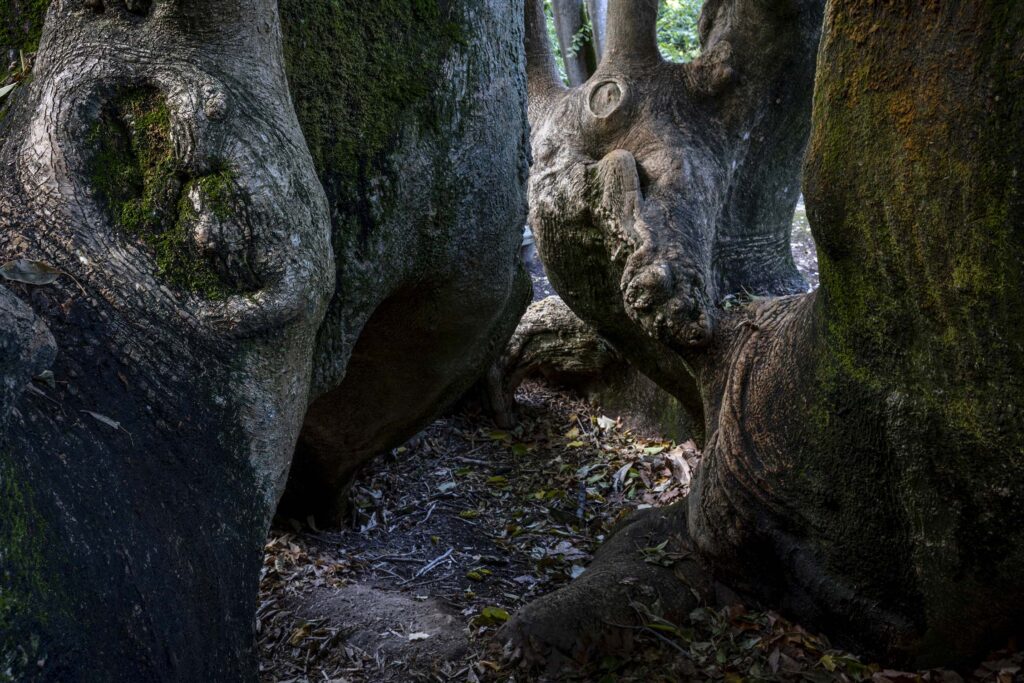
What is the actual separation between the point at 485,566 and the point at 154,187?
3.53 metres

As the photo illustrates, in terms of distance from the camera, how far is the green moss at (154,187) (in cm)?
238

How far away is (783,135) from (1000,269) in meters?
3.61

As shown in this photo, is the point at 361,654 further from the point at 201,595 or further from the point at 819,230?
the point at 819,230

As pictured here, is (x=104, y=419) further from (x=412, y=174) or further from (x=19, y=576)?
(x=412, y=174)

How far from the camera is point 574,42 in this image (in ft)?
26.3

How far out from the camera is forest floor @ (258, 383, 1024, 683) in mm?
3742

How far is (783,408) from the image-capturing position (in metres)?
3.71

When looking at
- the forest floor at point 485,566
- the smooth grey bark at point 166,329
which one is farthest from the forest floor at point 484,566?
the smooth grey bark at point 166,329

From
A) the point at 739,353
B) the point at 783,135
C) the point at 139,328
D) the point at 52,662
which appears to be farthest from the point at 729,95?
the point at 52,662

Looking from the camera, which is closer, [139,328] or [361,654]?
[139,328]

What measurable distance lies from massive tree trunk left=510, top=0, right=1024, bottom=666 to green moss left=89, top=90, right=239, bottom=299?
6.82 feet

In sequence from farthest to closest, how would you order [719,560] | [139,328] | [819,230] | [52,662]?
[719,560] → [819,230] → [139,328] → [52,662]

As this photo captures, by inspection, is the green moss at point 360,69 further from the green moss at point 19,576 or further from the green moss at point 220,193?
the green moss at point 19,576

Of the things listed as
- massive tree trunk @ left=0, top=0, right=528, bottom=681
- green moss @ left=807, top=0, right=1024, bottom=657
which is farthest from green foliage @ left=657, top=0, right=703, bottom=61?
massive tree trunk @ left=0, top=0, right=528, bottom=681
